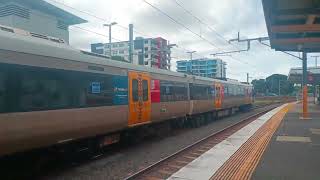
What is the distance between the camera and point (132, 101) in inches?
532

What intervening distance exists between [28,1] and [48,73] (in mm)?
29669

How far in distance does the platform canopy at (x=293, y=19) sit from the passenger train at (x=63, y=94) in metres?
4.86

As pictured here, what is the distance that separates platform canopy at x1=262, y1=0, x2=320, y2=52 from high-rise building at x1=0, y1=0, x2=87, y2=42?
19.0 meters

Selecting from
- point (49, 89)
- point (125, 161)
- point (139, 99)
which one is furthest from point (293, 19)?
point (49, 89)

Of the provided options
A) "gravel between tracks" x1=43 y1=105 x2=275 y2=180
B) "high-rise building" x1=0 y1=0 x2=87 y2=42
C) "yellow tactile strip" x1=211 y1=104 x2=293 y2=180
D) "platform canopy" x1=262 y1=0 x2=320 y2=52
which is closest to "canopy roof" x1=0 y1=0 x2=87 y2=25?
"high-rise building" x1=0 y1=0 x2=87 y2=42

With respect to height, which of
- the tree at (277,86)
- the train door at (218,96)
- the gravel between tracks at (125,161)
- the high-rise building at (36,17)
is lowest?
the gravel between tracks at (125,161)

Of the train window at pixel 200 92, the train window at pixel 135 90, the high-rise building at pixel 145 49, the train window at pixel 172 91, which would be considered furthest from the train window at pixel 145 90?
the high-rise building at pixel 145 49

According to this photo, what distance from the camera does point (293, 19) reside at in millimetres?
17422

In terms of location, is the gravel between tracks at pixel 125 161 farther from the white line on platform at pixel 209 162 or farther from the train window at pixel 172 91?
the train window at pixel 172 91

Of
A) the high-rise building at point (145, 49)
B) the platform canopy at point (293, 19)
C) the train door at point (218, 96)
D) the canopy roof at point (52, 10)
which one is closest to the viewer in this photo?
the platform canopy at point (293, 19)

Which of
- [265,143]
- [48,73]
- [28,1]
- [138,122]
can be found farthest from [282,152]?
[28,1]

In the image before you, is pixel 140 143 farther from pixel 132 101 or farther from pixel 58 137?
pixel 58 137

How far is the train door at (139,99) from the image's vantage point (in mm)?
13516

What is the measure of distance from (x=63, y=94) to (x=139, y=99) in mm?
4565
